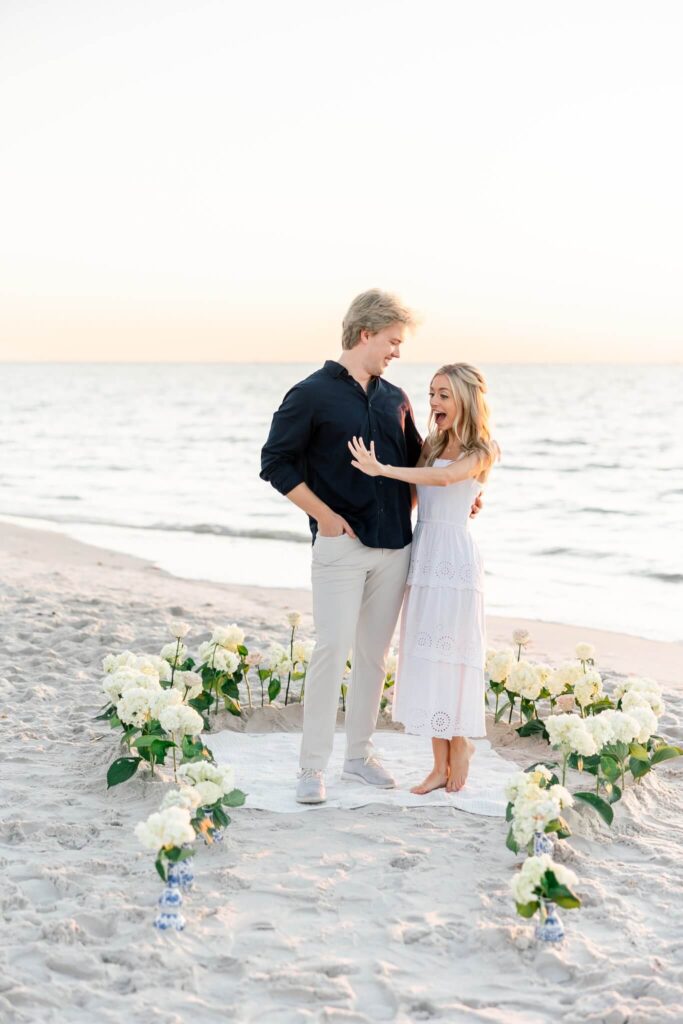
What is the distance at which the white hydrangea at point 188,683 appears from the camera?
5277 mm

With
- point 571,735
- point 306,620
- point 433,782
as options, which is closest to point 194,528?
point 306,620

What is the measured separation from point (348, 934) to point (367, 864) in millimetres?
559

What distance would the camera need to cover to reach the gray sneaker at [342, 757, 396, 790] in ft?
15.9

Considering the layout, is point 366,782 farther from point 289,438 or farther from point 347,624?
point 289,438

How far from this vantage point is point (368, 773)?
4.90 metres

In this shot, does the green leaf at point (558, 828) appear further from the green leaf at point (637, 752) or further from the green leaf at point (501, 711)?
the green leaf at point (501, 711)

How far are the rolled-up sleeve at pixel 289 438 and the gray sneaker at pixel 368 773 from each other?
1.32 m

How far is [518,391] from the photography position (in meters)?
69.2

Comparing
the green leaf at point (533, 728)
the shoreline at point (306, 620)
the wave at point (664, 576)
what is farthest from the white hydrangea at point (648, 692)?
the wave at point (664, 576)

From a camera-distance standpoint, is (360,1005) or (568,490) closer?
(360,1005)

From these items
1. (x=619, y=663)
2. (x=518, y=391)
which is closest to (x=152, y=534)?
(x=619, y=663)

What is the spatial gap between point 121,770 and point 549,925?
78.2 inches

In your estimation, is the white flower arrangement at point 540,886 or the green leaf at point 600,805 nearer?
the white flower arrangement at point 540,886

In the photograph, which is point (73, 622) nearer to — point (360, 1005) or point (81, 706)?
point (81, 706)
